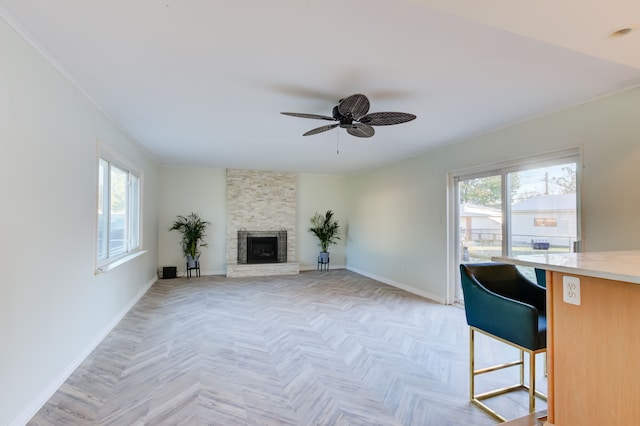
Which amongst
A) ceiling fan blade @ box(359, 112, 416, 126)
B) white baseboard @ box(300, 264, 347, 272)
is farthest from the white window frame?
white baseboard @ box(300, 264, 347, 272)

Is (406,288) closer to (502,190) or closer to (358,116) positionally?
(502,190)

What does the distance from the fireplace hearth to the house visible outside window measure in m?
5.38

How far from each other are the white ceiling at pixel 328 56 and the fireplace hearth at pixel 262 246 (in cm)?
393

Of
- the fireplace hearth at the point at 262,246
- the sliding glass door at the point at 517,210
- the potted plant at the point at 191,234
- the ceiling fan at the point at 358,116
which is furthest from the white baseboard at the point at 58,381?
the sliding glass door at the point at 517,210

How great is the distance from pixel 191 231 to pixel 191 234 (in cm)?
7

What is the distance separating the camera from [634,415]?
1.24 metres

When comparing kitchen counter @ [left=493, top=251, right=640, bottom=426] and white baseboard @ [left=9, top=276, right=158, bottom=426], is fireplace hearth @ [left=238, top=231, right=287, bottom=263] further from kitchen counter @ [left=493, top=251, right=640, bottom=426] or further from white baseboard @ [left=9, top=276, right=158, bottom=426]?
kitchen counter @ [left=493, top=251, right=640, bottom=426]

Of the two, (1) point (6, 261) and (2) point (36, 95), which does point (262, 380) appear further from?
(2) point (36, 95)

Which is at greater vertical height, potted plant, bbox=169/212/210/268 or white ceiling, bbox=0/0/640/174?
white ceiling, bbox=0/0/640/174

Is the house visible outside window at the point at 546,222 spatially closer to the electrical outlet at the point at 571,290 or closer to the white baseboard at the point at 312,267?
the electrical outlet at the point at 571,290

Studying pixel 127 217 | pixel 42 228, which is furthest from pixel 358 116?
pixel 127 217

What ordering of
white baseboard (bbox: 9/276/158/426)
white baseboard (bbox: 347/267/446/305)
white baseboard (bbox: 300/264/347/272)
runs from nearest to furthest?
1. white baseboard (bbox: 9/276/158/426)
2. white baseboard (bbox: 347/267/446/305)
3. white baseboard (bbox: 300/264/347/272)

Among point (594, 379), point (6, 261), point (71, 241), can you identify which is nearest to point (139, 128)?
point (71, 241)

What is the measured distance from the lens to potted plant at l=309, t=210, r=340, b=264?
25.8ft
